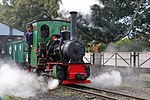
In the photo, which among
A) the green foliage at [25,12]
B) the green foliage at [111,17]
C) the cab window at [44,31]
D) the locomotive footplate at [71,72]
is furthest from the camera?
the green foliage at [25,12]

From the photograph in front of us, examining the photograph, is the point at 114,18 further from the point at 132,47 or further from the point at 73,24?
the point at 73,24

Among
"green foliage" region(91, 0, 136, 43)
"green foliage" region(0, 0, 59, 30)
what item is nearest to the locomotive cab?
"green foliage" region(91, 0, 136, 43)

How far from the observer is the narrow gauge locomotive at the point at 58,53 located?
34.0 ft

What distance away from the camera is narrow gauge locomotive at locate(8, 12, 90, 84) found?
10.4m

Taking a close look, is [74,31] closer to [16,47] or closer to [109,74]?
[109,74]

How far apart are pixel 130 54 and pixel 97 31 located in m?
5.06

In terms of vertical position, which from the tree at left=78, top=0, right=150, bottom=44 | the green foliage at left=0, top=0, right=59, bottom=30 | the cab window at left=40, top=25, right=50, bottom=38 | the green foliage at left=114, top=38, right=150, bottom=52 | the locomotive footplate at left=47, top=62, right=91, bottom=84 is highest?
the green foliage at left=0, top=0, right=59, bottom=30

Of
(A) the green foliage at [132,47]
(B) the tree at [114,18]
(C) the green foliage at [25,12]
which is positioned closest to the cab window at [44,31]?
(B) the tree at [114,18]

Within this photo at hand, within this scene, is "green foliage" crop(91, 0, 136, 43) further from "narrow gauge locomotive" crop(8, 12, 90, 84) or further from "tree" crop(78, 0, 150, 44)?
"narrow gauge locomotive" crop(8, 12, 90, 84)

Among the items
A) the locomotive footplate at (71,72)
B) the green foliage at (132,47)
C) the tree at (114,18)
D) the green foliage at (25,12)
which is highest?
the green foliage at (25,12)

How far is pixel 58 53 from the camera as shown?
11.0 m

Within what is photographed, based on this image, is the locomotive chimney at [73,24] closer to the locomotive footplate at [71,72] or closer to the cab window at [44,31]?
the locomotive footplate at [71,72]

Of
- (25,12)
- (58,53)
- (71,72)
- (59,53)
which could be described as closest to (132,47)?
(58,53)

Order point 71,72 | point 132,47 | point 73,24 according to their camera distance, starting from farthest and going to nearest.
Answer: point 132,47
point 73,24
point 71,72
